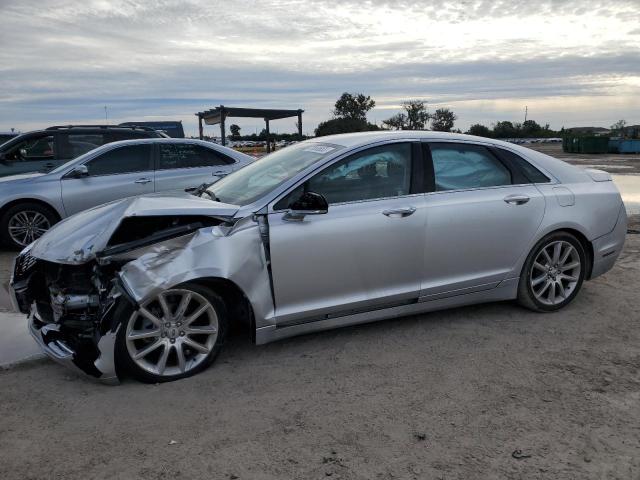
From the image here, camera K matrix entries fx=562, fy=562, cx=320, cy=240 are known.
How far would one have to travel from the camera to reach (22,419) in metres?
3.22

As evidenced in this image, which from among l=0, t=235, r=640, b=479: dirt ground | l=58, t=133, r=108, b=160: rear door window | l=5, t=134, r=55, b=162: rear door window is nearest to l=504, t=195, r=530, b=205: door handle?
l=0, t=235, r=640, b=479: dirt ground

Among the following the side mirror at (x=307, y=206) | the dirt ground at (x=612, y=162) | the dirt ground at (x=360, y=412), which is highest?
the side mirror at (x=307, y=206)

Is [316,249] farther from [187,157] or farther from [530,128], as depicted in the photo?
[530,128]

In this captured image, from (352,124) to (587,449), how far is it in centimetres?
3615

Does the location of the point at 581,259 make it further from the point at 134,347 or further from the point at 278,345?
the point at 134,347

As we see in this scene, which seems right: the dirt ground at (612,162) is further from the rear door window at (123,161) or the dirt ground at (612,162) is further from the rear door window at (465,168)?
the rear door window at (465,168)

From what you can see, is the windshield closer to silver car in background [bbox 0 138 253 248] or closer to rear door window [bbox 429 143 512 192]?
rear door window [bbox 429 143 512 192]

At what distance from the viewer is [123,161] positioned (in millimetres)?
8039

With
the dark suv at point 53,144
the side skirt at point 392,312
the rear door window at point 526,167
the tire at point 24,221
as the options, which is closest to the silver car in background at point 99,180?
the tire at point 24,221

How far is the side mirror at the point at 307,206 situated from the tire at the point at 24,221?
515 cm

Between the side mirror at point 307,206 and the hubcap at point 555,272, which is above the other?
the side mirror at point 307,206

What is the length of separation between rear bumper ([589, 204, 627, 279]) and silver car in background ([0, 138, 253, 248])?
5080 mm

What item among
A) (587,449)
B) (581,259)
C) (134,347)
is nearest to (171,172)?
(134,347)

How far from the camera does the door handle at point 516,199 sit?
14.9 ft
